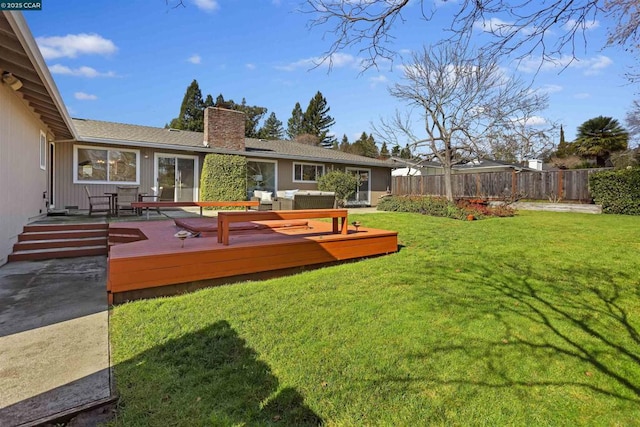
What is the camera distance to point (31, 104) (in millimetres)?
7016

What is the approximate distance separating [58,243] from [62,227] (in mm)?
553

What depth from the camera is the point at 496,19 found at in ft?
10.8

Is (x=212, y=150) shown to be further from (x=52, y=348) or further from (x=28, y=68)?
(x=52, y=348)

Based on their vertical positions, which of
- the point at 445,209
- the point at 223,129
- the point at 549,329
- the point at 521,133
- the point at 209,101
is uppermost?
the point at 209,101

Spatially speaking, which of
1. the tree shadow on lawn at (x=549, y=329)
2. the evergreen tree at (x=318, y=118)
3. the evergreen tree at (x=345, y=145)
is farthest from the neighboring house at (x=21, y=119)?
the evergreen tree at (x=345, y=145)

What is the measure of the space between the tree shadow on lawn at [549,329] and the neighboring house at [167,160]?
10652 mm

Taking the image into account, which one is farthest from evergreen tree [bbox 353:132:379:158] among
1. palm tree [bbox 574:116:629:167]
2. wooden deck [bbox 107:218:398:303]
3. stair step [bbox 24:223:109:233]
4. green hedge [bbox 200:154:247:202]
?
wooden deck [bbox 107:218:398:303]

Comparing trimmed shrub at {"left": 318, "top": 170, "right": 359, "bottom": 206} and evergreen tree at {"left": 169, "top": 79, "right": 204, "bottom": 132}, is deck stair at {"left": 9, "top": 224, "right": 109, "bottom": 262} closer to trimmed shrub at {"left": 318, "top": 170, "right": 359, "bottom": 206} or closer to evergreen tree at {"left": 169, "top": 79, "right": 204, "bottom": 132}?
trimmed shrub at {"left": 318, "top": 170, "right": 359, "bottom": 206}

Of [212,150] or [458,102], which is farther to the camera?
[458,102]

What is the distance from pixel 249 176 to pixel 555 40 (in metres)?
12.4

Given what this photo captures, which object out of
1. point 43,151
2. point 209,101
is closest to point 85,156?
point 43,151

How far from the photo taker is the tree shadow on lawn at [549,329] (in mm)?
2424

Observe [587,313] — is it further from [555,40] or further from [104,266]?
[104,266]

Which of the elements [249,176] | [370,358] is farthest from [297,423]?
[249,176]
